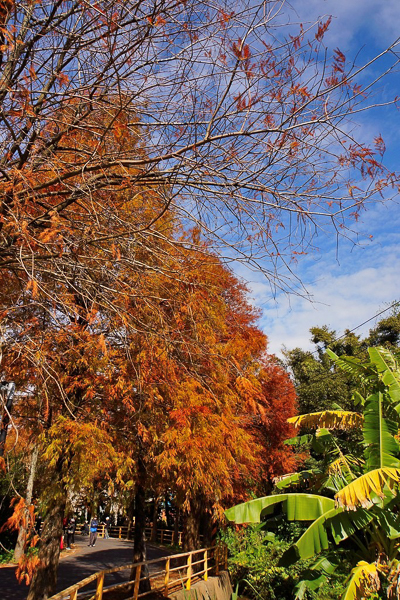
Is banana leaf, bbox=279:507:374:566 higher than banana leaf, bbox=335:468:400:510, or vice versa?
banana leaf, bbox=335:468:400:510

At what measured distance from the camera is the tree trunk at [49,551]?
28.7 ft

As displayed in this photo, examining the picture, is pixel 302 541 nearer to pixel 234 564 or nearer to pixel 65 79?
pixel 65 79

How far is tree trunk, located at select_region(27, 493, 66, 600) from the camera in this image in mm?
8734

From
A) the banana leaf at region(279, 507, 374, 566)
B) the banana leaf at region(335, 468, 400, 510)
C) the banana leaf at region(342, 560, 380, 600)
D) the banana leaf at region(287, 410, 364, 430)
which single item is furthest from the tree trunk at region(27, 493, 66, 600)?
the banana leaf at region(335, 468, 400, 510)

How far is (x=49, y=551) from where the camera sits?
8.97m

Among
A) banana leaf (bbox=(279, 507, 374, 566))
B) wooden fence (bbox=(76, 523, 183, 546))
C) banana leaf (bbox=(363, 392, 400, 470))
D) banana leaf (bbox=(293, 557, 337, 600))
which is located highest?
banana leaf (bbox=(363, 392, 400, 470))

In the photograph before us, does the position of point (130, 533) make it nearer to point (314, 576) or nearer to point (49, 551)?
point (49, 551)

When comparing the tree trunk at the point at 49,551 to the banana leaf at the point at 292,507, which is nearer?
the banana leaf at the point at 292,507

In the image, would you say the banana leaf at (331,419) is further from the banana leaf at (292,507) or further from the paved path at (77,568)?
the paved path at (77,568)

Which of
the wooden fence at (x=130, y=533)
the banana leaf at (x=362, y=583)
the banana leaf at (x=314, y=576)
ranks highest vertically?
the banana leaf at (x=362, y=583)

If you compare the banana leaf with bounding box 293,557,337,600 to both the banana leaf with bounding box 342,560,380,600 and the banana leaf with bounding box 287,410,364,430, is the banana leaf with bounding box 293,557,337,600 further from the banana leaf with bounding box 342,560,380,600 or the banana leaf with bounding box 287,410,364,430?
the banana leaf with bounding box 287,410,364,430

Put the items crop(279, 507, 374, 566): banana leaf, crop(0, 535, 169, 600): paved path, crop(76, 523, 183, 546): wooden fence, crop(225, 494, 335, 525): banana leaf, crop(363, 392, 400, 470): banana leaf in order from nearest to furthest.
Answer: crop(279, 507, 374, 566): banana leaf
crop(363, 392, 400, 470): banana leaf
crop(225, 494, 335, 525): banana leaf
crop(0, 535, 169, 600): paved path
crop(76, 523, 183, 546): wooden fence

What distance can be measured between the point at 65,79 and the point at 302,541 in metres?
6.17

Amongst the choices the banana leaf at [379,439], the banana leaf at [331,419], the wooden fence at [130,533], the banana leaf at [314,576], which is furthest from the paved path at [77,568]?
the banana leaf at [379,439]
